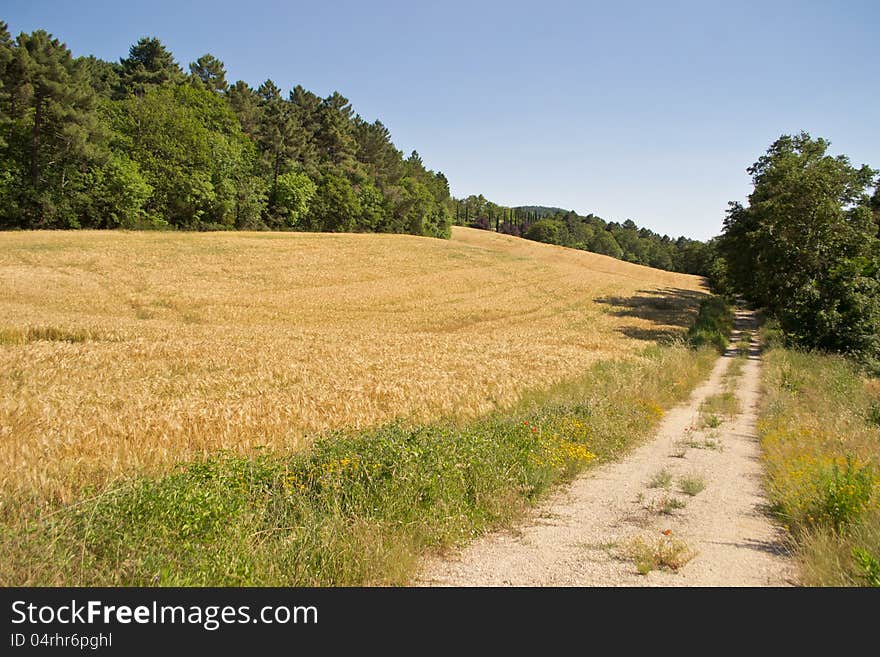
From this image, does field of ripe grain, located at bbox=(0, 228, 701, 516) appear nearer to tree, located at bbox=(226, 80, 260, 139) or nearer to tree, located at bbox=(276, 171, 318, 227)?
tree, located at bbox=(276, 171, 318, 227)

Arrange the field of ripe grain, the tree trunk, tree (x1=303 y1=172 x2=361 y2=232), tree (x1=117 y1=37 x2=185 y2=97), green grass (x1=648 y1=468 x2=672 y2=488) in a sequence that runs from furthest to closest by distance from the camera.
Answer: tree (x1=303 y1=172 x2=361 y2=232)
tree (x1=117 y1=37 x2=185 y2=97)
the tree trunk
the field of ripe grain
green grass (x1=648 y1=468 x2=672 y2=488)

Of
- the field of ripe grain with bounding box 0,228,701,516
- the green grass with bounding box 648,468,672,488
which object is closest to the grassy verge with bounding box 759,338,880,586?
the green grass with bounding box 648,468,672,488

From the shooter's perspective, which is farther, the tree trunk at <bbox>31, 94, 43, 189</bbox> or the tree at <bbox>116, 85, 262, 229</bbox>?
the tree at <bbox>116, 85, 262, 229</bbox>

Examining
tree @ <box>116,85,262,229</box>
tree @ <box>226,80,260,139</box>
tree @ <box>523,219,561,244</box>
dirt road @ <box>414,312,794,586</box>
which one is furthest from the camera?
tree @ <box>523,219,561,244</box>

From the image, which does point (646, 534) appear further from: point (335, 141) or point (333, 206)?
point (335, 141)

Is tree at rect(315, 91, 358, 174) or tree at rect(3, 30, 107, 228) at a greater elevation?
tree at rect(315, 91, 358, 174)

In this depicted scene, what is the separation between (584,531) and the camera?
633 cm

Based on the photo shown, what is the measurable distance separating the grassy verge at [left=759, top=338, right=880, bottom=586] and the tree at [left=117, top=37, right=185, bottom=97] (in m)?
85.0

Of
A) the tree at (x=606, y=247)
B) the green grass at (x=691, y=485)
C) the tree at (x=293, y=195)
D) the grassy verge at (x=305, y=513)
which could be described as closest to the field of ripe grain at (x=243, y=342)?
the grassy verge at (x=305, y=513)

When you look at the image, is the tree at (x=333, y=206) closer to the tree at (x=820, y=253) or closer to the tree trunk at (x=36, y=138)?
the tree trunk at (x=36, y=138)

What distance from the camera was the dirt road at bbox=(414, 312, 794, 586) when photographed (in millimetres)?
5125

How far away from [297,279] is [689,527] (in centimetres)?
4135

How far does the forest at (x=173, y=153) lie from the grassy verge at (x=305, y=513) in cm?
5848

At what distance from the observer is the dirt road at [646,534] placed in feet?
16.8
